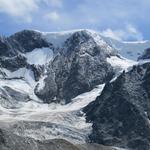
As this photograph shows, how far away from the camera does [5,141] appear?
174875 mm

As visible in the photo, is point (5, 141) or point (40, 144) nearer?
point (5, 141)

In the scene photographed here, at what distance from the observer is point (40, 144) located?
19888cm

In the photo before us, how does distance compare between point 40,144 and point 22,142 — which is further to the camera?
point 40,144

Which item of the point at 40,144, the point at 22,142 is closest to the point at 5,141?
the point at 22,142

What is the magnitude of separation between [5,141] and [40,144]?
82.7ft

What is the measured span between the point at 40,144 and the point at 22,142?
15.8m

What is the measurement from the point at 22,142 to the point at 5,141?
9444 millimetres

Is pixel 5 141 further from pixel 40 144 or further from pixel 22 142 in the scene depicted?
pixel 40 144

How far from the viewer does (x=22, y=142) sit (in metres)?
184
